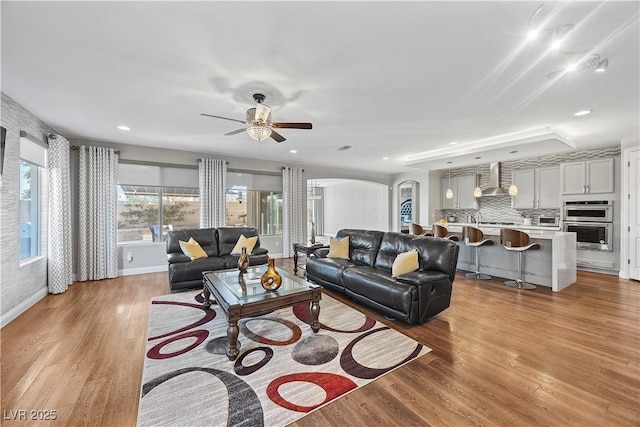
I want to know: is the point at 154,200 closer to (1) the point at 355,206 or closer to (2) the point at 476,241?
(2) the point at 476,241

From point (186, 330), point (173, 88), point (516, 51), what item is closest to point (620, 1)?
Result: point (516, 51)

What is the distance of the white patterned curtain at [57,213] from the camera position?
4.13 meters

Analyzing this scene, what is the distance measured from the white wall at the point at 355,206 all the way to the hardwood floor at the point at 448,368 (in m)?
6.77

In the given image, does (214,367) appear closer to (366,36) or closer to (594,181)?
(366,36)

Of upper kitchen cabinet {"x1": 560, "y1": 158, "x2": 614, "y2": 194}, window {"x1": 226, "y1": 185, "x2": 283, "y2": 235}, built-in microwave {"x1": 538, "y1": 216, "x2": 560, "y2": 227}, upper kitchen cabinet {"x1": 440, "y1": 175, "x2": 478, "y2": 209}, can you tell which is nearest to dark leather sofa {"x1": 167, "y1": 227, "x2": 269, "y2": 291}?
window {"x1": 226, "y1": 185, "x2": 283, "y2": 235}

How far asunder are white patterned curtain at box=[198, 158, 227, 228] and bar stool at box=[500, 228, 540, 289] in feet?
18.7

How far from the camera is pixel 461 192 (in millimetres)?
7977

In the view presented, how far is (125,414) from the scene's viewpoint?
1.71 m

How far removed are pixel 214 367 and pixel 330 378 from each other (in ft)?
3.17

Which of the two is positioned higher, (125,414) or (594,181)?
(594,181)

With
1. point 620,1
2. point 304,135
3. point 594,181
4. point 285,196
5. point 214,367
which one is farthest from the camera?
point 285,196

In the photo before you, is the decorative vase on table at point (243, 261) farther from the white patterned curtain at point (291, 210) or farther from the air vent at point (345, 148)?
the white patterned curtain at point (291, 210)

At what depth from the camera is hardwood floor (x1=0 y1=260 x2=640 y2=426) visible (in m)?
1.71

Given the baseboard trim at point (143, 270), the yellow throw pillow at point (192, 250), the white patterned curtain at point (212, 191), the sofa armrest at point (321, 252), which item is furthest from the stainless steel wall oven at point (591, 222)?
the baseboard trim at point (143, 270)
